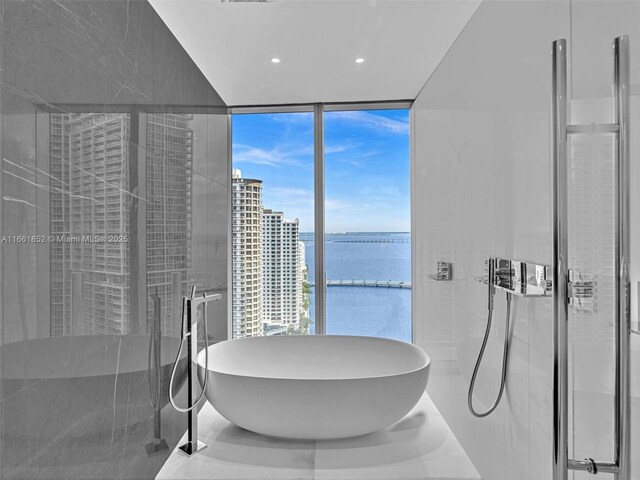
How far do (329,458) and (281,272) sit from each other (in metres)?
1.98

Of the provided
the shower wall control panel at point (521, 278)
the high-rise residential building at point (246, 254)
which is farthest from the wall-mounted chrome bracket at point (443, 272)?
the high-rise residential building at point (246, 254)

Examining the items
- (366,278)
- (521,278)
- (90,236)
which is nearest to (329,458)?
(521,278)

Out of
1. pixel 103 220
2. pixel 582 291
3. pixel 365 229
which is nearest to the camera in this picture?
pixel 582 291

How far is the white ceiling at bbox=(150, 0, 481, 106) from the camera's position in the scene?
2473 mm

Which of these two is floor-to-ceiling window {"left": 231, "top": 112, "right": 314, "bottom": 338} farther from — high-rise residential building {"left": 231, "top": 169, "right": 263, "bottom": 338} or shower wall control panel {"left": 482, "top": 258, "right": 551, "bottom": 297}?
shower wall control panel {"left": 482, "top": 258, "right": 551, "bottom": 297}

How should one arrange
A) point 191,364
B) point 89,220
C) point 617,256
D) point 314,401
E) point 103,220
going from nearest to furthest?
1. point 617,256
2. point 89,220
3. point 103,220
4. point 314,401
5. point 191,364

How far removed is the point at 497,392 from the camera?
2.15 metres

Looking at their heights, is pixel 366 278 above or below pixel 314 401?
above

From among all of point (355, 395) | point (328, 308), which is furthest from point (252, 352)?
point (355, 395)

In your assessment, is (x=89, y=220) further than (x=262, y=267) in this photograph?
No

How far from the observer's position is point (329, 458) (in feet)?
8.60

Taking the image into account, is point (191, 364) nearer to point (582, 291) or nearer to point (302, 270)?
point (302, 270)

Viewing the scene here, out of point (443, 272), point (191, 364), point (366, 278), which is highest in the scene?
point (443, 272)

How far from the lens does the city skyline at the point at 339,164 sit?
4.21 meters
